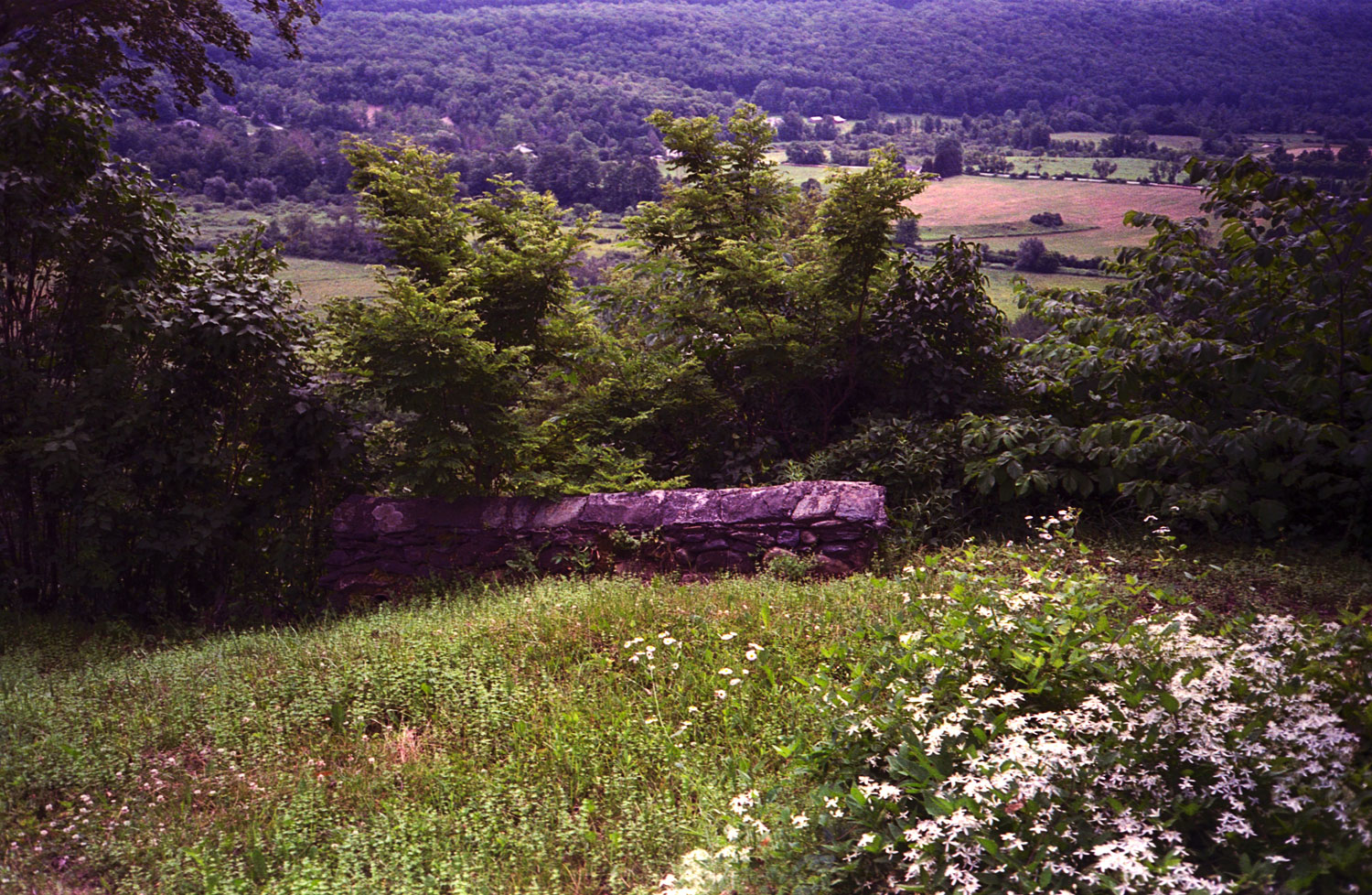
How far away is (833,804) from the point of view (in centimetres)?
268

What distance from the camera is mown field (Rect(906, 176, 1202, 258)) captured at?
7.72 m

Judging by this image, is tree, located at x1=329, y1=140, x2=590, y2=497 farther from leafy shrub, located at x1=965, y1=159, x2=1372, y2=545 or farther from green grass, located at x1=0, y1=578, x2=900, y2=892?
leafy shrub, located at x1=965, y1=159, x2=1372, y2=545

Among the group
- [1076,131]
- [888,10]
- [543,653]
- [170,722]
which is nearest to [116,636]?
[170,722]

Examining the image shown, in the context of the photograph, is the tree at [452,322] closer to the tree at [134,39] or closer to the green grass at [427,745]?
the tree at [134,39]

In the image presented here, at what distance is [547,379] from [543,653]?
4.34m

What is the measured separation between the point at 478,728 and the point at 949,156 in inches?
468

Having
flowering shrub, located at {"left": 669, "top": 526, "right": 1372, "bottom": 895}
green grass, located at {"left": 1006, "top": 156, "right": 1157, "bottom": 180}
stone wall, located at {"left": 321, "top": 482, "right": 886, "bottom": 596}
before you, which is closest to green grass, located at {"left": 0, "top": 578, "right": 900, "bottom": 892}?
flowering shrub, located at {"left": 669, "top": 526, "right": 1372, "bottom": 895}

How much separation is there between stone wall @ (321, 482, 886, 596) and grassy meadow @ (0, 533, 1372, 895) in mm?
762

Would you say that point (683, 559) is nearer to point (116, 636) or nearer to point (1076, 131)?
point (116, 636)

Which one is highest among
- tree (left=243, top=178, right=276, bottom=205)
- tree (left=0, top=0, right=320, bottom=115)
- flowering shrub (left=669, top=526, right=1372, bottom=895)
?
tree (left=0, top=0, right=320, bottom=115)

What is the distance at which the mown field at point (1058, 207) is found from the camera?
304 inches

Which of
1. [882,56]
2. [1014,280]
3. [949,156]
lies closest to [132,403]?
[1014,280]

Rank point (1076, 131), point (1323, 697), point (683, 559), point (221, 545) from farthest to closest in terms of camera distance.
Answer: point (1076, 131) → point (221, 545) → point (683, 559) → point (1323, 697)

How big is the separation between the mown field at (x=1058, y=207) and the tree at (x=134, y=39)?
724 centimetres
